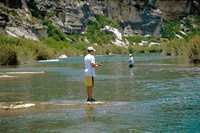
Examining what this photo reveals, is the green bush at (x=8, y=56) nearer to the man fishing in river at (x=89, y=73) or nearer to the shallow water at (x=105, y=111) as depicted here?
the shallow water at (x=105, y=111)

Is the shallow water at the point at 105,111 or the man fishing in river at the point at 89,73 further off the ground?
the man fishing in river at the point at 89,73

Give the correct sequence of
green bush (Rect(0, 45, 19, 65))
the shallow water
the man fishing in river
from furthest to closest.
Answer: green bush (Rect(0, 45, 19, 65)), the man fishing in river, the shallow water

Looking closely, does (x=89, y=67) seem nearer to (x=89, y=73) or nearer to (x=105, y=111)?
(x=89, y=73)

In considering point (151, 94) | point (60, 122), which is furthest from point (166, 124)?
point (151, 94)

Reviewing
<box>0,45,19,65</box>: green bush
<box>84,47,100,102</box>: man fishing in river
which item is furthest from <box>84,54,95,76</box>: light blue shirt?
<box>0,45,19,65</box>: green bush

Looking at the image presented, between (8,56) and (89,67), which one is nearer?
→ (89,67)

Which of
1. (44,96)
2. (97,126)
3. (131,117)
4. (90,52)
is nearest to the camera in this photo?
(97,126)

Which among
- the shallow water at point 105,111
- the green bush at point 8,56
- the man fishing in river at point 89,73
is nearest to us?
the shallow water at point 105,111

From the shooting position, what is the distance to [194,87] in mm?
36219

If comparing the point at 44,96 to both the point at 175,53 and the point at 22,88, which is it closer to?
Result: the point at 22,88

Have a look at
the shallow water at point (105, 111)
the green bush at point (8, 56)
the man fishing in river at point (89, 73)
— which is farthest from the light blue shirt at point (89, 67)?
the green bush at point (8, 56)

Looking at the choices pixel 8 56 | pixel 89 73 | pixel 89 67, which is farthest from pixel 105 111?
pixel 8 56

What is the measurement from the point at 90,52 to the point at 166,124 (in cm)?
840

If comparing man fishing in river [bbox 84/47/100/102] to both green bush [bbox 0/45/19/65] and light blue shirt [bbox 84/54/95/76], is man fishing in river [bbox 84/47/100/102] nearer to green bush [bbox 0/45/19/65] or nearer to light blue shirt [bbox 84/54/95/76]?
light blue shirt [bbox 84/54/95/76]
